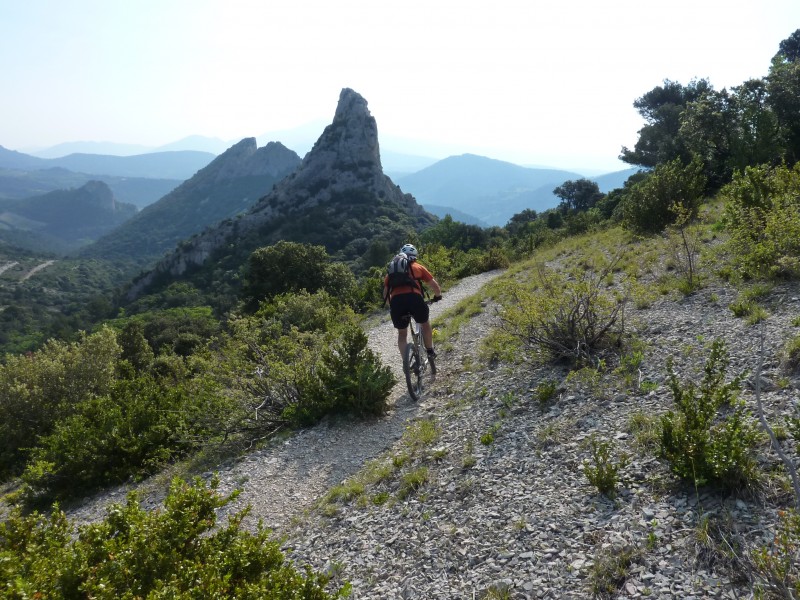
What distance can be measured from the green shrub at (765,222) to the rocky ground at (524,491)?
0.67 m

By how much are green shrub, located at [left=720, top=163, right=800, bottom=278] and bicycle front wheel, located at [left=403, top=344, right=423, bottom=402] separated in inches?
280

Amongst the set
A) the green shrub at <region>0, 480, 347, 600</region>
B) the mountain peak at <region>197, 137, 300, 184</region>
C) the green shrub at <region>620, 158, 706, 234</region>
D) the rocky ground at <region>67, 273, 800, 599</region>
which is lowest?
the rocky ground at <region>67, 273, 800, 599</region>

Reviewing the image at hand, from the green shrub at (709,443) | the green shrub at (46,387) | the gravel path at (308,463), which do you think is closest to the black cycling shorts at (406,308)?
the gravel path at (308,463)

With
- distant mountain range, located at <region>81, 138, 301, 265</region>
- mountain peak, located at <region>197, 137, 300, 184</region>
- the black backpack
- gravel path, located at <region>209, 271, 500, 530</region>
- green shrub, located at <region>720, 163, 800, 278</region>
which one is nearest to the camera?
gravel path, located at <region>209, 271, 500, 530</region>

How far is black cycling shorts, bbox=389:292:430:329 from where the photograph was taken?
9.12m

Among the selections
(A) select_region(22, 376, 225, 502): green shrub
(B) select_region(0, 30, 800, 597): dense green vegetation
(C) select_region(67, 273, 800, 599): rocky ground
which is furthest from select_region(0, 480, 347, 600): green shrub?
(A) select_region(22, 376, 225, 502): green shrub

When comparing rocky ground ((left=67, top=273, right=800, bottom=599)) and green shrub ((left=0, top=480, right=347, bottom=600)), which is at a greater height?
green shrub ((left=0, top=480, right=347, bottom=600))

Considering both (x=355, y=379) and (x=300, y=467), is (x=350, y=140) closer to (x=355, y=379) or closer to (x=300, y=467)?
(x=355, y=379)

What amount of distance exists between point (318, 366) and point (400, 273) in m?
2.89

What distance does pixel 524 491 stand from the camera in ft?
17.4

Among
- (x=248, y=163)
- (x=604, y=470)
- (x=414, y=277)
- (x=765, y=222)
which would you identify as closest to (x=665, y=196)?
(x=765, y=222)

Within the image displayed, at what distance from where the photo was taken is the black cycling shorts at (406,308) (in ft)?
29.9

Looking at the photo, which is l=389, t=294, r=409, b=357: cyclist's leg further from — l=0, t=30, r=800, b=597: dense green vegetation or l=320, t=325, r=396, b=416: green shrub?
l=0, t=30, r=800, b=597: dense green vegetation

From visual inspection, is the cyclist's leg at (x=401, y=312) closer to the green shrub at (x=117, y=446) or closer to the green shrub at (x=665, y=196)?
the green shrub at (x=117, y=446)
